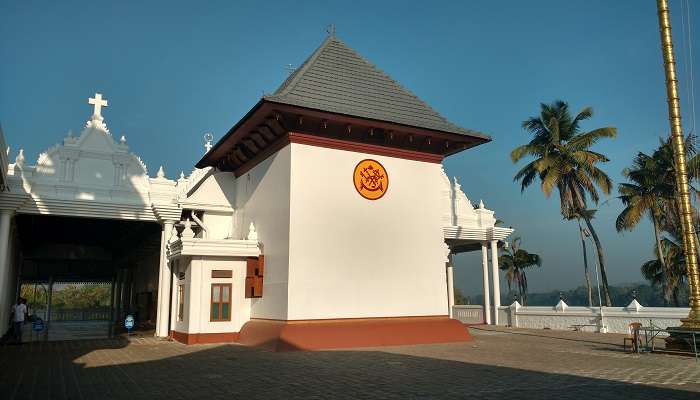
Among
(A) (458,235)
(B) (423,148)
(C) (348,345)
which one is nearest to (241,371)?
(C) (348,345)

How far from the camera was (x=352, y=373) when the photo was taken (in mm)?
10766

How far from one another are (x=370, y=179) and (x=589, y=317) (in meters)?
12.6

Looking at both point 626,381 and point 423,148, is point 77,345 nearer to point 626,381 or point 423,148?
point 423,148

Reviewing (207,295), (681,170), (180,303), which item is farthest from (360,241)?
(681,170)

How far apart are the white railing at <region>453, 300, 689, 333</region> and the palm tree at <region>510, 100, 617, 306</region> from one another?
24.7 feet

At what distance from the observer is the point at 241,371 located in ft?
37.0

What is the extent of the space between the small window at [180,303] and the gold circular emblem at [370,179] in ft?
25.4

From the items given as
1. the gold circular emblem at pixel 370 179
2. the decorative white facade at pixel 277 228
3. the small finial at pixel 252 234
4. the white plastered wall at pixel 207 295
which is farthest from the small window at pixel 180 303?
the gold circular emblem at pixel 370 179

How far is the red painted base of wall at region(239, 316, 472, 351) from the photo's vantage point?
1556cm

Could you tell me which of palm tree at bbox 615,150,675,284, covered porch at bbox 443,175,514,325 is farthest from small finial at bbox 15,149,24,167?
palm tree at bbox 615,150,675,284

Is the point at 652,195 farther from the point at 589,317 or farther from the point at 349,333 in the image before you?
the point at 349,333

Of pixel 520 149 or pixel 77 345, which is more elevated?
pixel 520 149

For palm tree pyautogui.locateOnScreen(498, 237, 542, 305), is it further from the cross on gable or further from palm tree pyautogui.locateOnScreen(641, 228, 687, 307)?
the cross on gable

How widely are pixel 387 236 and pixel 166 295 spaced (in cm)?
903
